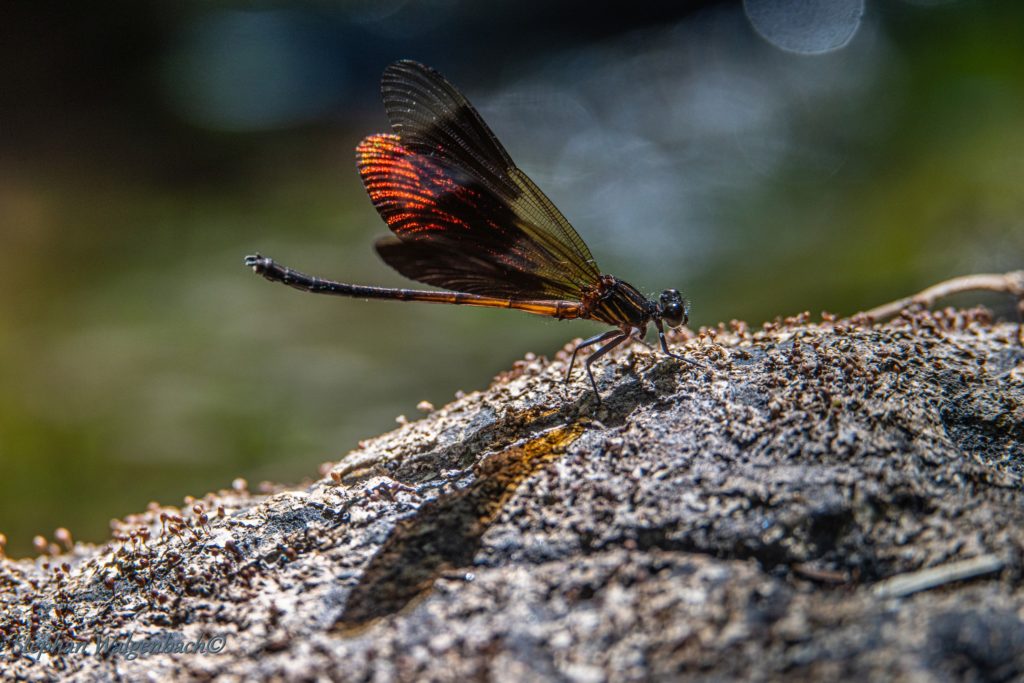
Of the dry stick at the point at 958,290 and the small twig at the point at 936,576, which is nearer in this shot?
the small twig at the point at 936,576

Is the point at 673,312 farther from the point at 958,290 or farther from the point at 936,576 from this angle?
the point at 936,576

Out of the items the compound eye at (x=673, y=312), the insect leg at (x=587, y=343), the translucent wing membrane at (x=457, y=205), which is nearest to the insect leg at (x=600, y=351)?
the insect leg at (x=587, y=343)

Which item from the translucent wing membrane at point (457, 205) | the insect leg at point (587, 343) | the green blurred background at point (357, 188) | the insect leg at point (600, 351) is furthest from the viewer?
the green blurred background at point (357, 188)

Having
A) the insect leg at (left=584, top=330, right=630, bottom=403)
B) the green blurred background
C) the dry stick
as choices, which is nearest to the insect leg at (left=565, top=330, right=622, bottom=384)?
the insect leg at (left=584, top=330, right=630, bottom=403)

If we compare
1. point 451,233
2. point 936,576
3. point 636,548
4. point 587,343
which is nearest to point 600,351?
point 587,343

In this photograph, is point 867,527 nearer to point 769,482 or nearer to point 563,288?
point 769,482

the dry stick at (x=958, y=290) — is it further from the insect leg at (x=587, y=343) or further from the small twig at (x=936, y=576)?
the small twig at (x=936, y=576)

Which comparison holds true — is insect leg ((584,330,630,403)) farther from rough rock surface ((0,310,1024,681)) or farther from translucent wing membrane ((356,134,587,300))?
translucent wing membrane ((356,134,587,300))
